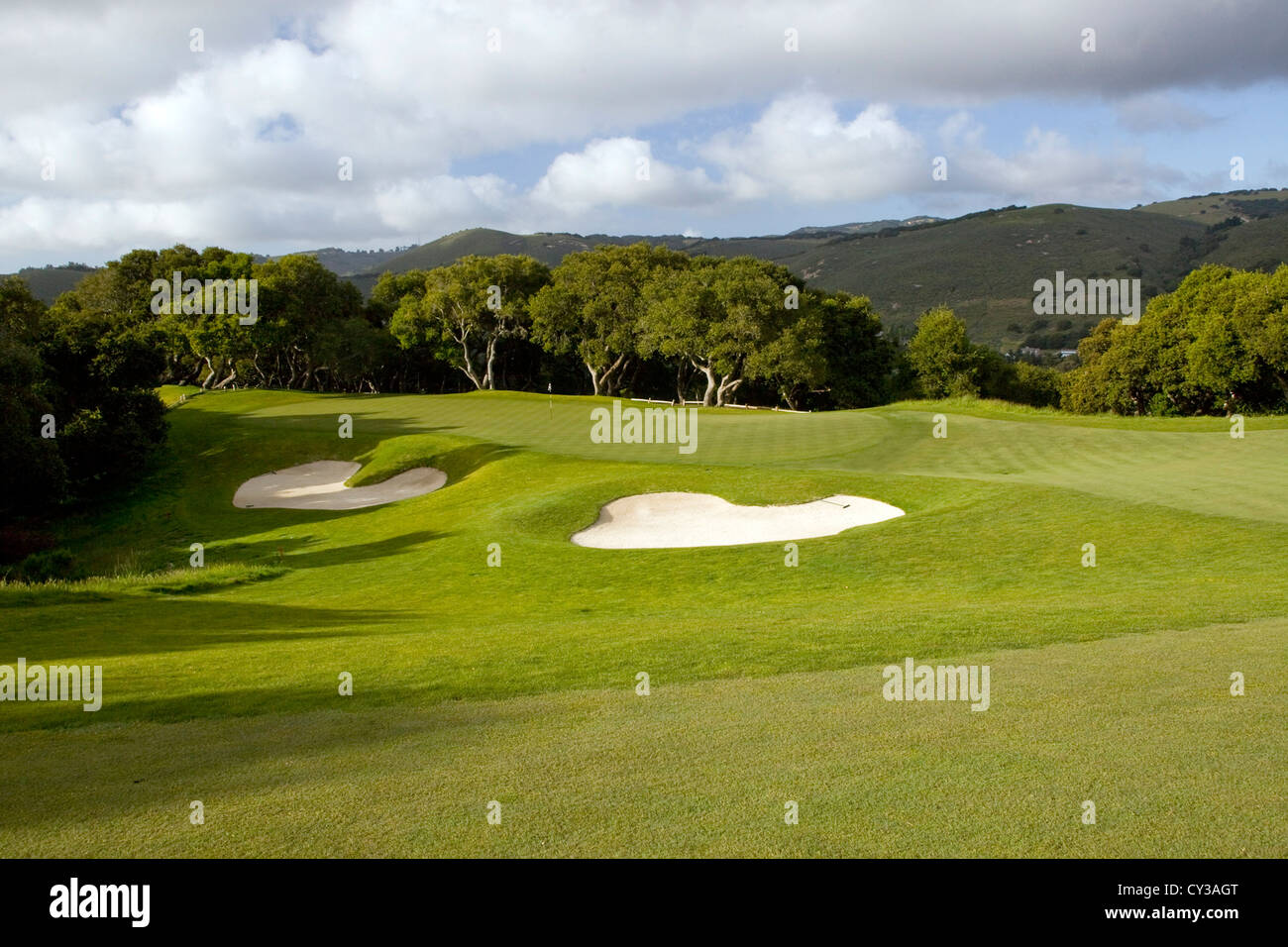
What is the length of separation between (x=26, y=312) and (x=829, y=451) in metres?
37.1

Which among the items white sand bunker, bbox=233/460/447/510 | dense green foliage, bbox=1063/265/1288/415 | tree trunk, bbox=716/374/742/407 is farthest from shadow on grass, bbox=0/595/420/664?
dense green foliage, bbox=1063/265/1288/415

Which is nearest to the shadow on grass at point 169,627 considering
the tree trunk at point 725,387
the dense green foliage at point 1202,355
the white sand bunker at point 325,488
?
the white sand bunker at point 325,488

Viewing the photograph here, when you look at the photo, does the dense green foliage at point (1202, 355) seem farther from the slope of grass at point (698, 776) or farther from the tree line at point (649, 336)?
the slope of grass at point (698, 776)

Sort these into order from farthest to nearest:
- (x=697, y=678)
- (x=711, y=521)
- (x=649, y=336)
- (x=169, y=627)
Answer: (x=649, y=336), (x=711, y=521), (x=169, y=627), (x=697, y=678)

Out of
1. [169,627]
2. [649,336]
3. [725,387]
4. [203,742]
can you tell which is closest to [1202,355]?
[725,387]

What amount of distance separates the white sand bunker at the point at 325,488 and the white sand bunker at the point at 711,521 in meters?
11.5

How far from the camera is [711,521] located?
1002 inches

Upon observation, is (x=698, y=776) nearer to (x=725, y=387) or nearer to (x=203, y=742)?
(x=203, y=742)

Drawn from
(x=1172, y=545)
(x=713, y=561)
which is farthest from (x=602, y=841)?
(x=1172, y=545)

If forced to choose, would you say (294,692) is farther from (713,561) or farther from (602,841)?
(713,561)

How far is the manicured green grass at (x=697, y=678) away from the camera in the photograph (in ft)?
19.4

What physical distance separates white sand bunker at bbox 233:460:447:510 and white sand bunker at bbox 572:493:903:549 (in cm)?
1149

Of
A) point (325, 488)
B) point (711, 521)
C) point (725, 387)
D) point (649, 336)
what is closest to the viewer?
point (711, 521)

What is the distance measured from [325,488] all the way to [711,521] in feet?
63.0
